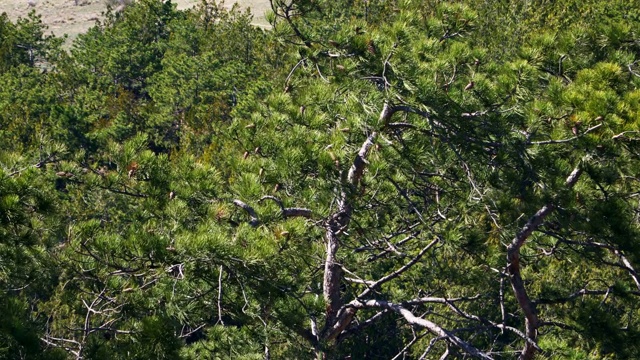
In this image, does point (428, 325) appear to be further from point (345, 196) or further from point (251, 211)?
point (251, 211)

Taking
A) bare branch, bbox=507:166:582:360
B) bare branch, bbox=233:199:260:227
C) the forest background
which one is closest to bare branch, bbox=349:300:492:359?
the forest background

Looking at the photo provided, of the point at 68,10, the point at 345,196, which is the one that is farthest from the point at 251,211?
the point at 68,10

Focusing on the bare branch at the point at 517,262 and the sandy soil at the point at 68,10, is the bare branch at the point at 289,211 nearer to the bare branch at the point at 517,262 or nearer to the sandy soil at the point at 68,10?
the bare branch at the point at 517,262

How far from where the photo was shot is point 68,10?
6231 centimetres

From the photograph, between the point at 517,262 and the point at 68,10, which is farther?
the point at 68,10

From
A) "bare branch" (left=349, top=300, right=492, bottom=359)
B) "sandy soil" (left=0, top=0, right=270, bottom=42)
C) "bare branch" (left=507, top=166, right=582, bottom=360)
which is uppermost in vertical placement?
"bare branch" (left=507, top=166, right=582, bottom=360)

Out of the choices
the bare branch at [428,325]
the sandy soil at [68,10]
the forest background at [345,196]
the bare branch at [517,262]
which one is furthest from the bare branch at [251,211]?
the sandy soil at [68,10]

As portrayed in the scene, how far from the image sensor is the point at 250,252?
190 inches

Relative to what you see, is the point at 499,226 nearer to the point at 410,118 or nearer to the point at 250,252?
the point at 410,118

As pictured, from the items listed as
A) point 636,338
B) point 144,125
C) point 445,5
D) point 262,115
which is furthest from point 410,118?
point 144,125

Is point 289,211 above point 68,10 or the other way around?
above

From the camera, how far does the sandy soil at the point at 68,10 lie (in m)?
56.8

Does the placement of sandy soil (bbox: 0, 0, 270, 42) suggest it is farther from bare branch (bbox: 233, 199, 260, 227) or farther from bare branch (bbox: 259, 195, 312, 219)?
bare branch (bbox: 233, 199, 260, 227)

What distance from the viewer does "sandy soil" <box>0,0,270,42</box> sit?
5684cm
